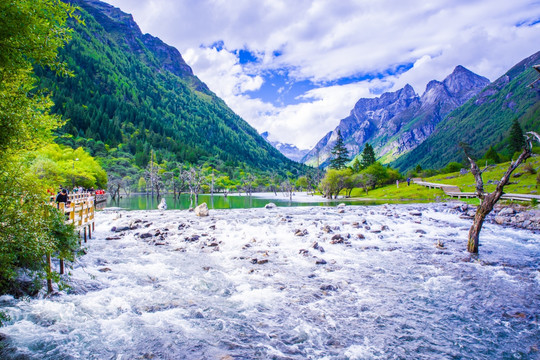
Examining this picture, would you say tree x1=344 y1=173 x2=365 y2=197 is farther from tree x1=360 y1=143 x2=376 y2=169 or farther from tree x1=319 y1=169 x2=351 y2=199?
tree x1=360 y1=143 x2=376 y2=169

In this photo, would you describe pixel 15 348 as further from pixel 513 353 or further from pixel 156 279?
pixel 513 353

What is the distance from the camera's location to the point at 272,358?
789cm

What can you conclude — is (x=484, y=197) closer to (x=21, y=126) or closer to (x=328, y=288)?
(x=328, y=288)

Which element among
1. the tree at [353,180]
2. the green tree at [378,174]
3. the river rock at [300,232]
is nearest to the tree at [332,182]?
the tree at [353,180]

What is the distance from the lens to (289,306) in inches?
444

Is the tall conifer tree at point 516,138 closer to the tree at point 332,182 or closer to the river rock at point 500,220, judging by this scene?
the tree at point 332,182

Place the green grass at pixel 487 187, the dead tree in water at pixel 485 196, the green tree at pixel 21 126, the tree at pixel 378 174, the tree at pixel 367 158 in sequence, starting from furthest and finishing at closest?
the tree at pixel 367 158
the tree at pixel 378 174
the green grass at pixel 487 187
the dead tree in water at pixel 485 196
the green tree at pixel 21 126

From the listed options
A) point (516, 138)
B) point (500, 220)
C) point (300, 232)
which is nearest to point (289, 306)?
point (300, 232)

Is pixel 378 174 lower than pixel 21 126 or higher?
higher

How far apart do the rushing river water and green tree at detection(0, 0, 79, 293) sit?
336 centimetres

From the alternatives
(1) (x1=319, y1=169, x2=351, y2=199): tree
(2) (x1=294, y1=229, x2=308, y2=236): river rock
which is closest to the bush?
(1) (x1=319, y1=169, x2=351, y2=199): tree

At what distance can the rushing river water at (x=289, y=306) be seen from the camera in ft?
27.5

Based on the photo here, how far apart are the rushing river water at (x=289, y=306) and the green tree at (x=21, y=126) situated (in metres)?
3.36

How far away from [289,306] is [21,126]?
11.0 m
